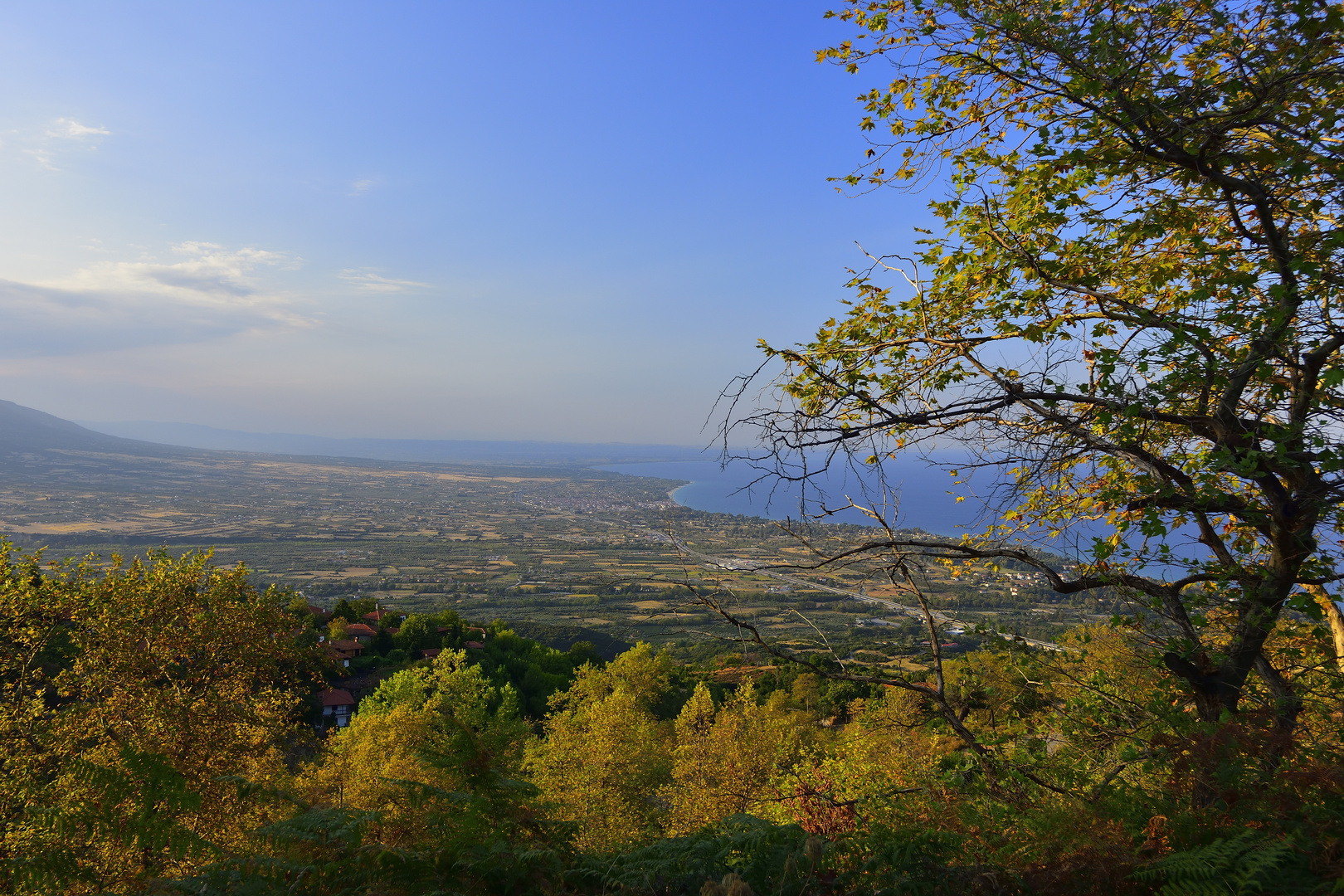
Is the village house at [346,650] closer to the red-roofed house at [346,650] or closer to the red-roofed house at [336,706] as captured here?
the red-roofed house at [346,650]

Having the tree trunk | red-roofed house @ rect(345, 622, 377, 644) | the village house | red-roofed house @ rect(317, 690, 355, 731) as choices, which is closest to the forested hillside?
the tree trunk

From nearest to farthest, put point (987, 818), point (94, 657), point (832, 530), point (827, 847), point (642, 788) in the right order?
point (827, 847), point (987, 818), point (832, 530), point (94, 657), point (642, 788)

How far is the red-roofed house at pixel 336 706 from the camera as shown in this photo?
2925 centimetres

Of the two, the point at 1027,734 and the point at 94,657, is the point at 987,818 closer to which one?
the point at 1027,734

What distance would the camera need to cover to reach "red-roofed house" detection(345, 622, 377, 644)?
36156 millimetres

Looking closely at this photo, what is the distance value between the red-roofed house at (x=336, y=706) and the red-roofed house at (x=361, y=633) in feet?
20.9

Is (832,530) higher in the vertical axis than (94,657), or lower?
higher

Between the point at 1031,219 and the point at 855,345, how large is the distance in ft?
4.42

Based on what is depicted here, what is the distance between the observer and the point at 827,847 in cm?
281

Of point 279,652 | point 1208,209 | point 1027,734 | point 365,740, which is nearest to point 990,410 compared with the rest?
point 1208,209

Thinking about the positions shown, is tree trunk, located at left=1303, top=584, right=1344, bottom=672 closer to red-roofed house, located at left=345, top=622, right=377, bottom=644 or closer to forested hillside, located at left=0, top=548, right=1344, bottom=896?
forested hillside, located at left=0, top=548, right=1344, bottom=896

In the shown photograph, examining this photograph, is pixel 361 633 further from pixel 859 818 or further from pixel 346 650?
pixel 859 818

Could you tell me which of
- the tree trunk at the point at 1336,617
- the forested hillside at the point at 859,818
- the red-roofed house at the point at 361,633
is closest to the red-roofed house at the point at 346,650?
the red-roofed house at the point at 361,633

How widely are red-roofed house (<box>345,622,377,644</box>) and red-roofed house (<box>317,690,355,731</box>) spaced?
638 centimetres
